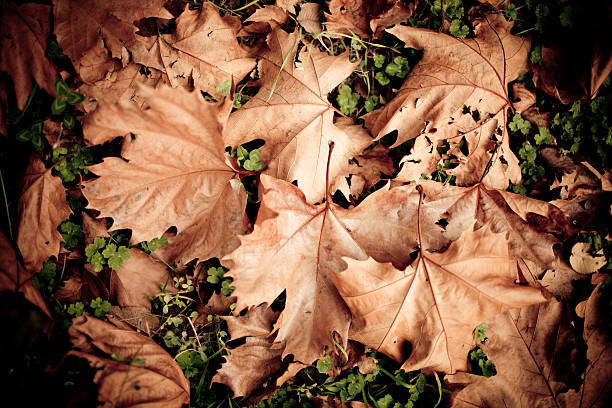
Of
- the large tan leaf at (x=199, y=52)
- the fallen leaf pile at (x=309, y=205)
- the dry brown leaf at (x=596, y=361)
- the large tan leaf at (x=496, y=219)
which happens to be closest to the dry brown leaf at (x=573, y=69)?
the fallen leaf pile at (x=309, y=205)

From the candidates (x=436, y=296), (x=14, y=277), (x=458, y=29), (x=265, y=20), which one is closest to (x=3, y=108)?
(x=14, y=277)

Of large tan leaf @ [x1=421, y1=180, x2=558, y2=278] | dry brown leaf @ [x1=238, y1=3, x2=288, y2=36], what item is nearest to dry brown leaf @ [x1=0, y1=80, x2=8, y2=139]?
dry brown leaf @ [x1=238, y1=3, x2=288, y2=36]

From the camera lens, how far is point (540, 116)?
79.1 inches

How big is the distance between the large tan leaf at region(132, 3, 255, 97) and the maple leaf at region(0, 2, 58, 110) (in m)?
0.37

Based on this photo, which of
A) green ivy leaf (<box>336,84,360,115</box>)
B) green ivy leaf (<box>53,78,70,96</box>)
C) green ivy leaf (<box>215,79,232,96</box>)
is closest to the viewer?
green ivy leaf (<box>53,78,70,96</box>)

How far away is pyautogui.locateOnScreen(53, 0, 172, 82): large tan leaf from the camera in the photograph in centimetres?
158

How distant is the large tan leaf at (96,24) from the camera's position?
158 centimetres

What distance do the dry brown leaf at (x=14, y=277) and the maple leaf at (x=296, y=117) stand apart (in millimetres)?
1070

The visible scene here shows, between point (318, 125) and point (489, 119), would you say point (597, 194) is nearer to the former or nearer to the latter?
point (489, 119)

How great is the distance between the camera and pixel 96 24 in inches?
63.3

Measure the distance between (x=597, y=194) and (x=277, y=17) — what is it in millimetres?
1909

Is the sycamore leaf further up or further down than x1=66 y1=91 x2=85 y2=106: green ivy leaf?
further down

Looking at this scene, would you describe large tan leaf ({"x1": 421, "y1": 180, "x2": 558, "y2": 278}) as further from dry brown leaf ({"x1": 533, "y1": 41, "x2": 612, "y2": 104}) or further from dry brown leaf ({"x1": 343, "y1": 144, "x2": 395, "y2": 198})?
dry brown leaf ({"x1": 533, "y1": 41, "x2": 612, "y2": 104})

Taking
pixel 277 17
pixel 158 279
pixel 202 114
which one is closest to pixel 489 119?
pixel 277 17
